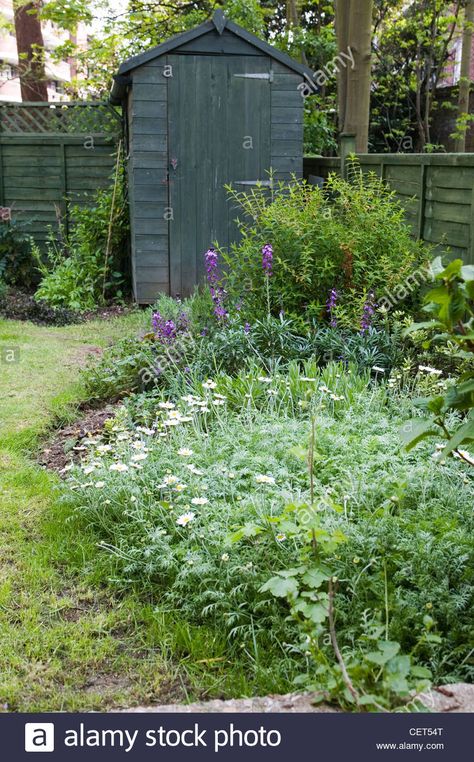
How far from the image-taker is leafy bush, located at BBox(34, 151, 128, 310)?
31.8 feet

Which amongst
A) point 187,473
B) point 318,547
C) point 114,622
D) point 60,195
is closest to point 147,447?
point 187,473

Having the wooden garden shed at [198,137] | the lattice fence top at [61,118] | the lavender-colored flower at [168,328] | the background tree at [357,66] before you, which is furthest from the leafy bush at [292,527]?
the lattice fence top at [61,118]

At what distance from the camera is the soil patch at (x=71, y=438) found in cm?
458

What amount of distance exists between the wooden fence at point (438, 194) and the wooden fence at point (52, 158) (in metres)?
4.45

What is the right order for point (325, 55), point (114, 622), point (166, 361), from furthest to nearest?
point (325, 55) < point (166, 361) < point (114, 622)

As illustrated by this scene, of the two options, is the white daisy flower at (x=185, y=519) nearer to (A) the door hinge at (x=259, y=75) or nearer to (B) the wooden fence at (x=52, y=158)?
(A) the door hinge at (x=259, y=75)

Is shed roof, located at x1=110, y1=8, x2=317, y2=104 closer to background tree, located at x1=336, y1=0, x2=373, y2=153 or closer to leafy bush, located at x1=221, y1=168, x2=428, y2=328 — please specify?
background tree, located at x1=336, y1=0, x2=373, y2=153

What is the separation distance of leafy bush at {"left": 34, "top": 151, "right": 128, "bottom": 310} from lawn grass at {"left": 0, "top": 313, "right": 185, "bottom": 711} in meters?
5.21

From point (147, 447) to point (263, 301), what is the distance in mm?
2368

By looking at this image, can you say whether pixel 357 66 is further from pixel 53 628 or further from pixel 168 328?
pixel 53 628

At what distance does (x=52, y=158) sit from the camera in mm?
10703

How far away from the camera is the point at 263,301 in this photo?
6180 millimetres

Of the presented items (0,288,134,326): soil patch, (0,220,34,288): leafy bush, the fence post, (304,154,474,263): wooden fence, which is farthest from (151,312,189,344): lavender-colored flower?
(0,220,34,288): leafy bush
